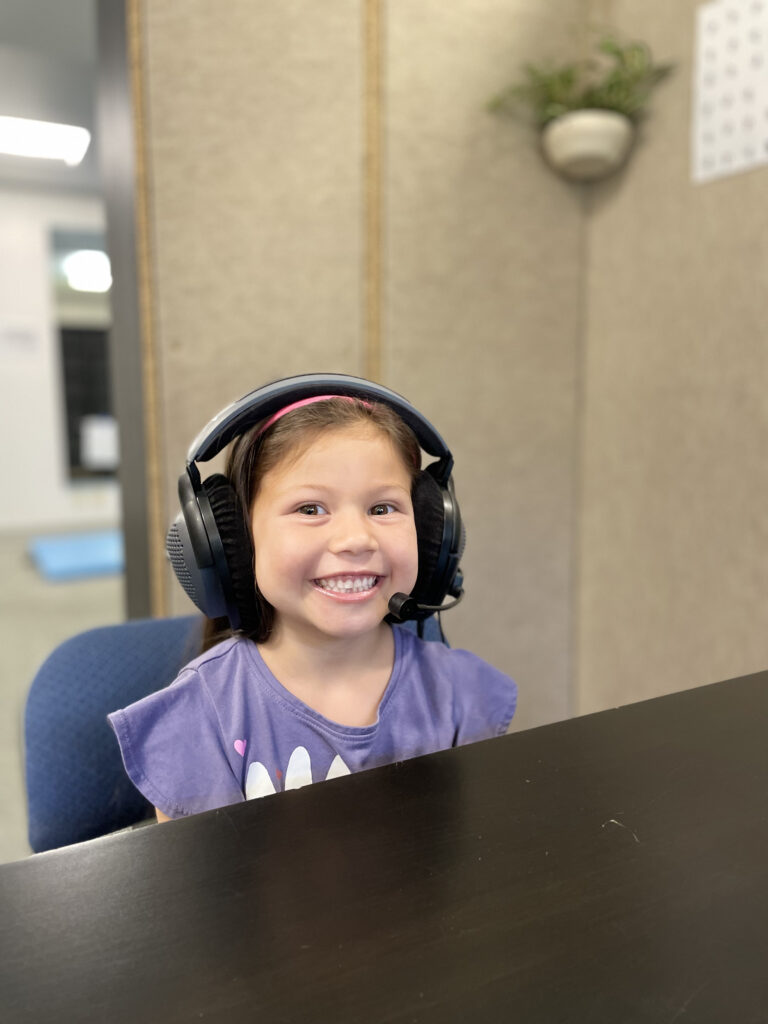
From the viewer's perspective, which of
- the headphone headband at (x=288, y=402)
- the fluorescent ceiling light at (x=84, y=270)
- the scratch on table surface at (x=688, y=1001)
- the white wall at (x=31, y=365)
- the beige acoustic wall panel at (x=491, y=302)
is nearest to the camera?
the scratch on table surface at (x=688, y=1001)

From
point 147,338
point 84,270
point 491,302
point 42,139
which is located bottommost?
point 147,338

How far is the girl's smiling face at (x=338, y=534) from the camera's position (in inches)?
24.6

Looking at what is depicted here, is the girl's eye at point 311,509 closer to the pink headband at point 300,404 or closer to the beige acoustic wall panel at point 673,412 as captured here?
the pink headband at point 300,404

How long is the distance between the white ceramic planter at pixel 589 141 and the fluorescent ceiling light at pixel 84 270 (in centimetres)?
504

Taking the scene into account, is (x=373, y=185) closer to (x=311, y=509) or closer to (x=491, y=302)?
(x=491, y=302)

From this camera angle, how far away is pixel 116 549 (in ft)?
15.9

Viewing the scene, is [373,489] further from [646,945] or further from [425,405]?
[425,405]

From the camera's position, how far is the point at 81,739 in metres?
0.77

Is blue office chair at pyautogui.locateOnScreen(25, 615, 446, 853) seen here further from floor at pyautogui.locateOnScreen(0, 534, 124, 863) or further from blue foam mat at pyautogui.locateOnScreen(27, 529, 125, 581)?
blue foam mat at pyautogui.locateOnScreen(27, 529, 125, 581)

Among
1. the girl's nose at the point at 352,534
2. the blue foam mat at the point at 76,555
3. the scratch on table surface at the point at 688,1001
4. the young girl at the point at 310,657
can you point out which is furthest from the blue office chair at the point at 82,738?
the blue foam mat at the point at 76,555

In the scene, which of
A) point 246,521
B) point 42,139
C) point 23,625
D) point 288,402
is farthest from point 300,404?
point 42,139

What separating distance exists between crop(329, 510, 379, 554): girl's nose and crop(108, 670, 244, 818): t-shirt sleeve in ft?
0.63

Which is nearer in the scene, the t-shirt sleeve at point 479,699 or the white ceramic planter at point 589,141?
the t-shirt sleeve at point 479,699

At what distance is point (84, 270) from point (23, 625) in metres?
3.76
